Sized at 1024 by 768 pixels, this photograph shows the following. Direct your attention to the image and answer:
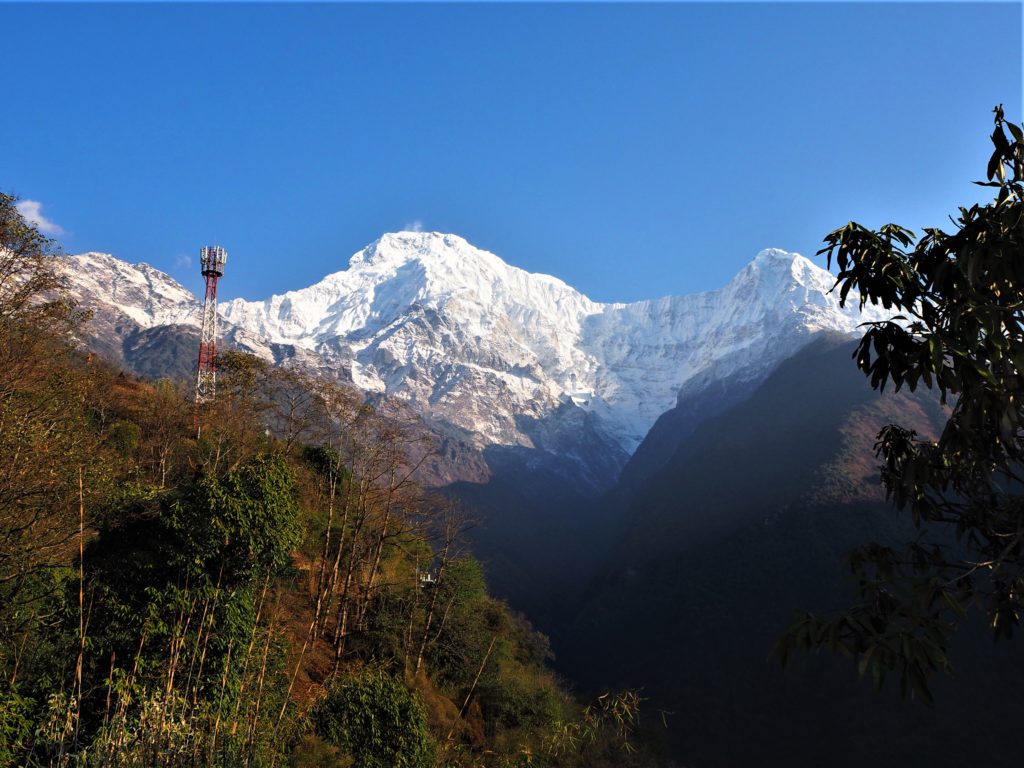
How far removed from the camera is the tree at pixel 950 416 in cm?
424

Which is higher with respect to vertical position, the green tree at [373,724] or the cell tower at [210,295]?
the cell tower at [210,295]

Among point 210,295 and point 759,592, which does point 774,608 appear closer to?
point 759,592

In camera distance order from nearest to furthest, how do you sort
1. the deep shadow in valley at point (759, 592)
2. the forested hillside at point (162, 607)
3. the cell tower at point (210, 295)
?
1. the forested hillside at point (162, 607)
2. the cell tower at point (210, 295)
3. the deep shadow in valley at point (759, 592)

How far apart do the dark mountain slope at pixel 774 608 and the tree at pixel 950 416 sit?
30515 millimetres

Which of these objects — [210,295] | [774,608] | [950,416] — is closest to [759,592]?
[774,608]

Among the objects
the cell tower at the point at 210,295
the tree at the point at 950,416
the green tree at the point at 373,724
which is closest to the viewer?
the tree at the point at 950,416

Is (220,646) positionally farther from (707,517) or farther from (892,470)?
(707,517)

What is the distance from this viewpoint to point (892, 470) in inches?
243

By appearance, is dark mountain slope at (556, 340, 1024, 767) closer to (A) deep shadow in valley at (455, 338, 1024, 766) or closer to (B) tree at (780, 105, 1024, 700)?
(A) deep shadow in valley at (455, 338, 1024, 766)

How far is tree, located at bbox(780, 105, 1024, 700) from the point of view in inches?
167

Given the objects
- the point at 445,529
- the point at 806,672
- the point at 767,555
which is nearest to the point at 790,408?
the point at 767,555

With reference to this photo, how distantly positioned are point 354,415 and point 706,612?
6758 centimetres

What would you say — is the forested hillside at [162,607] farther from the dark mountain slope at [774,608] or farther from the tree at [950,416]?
the dark mountain slope at [774,608]

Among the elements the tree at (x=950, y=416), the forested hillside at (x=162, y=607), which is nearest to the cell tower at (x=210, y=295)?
the forested hillside at (x=162, y=607)
